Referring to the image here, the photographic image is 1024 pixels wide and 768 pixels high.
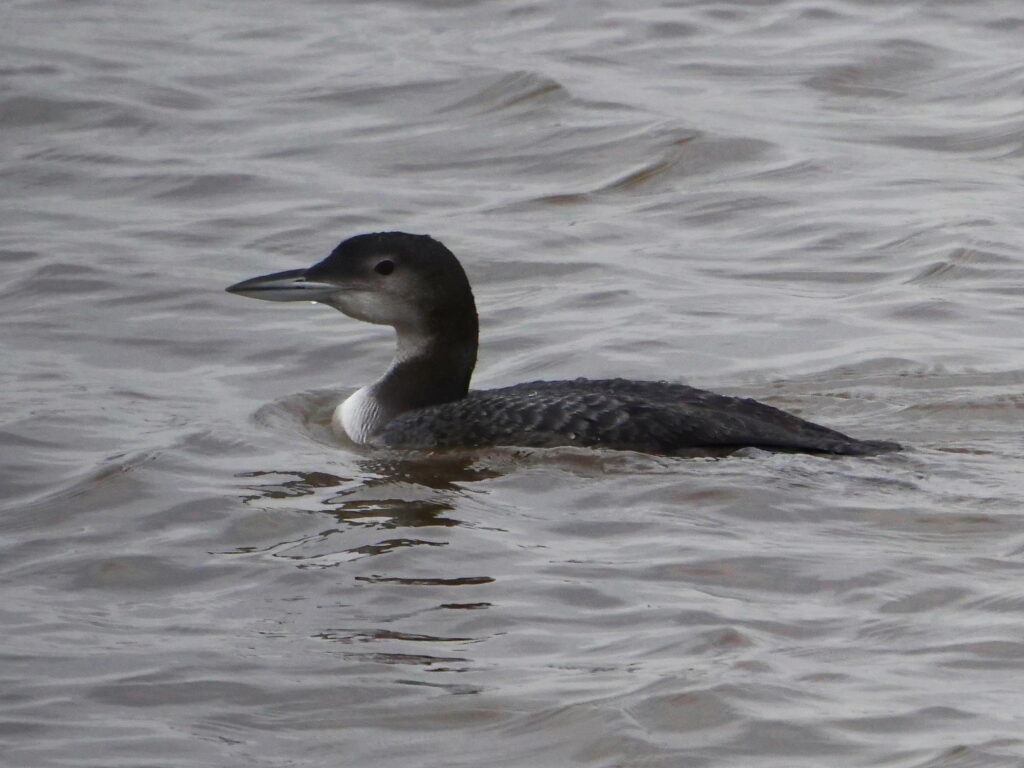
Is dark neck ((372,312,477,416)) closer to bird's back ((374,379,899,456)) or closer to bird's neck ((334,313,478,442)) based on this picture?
bird's neck ((334,313,478,442))

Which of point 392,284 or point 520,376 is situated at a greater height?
point 392,284

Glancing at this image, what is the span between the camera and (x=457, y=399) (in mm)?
7652

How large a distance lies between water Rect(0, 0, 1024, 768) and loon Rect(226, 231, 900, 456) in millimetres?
108

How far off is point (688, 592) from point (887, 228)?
5118 millimetres

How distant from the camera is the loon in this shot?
698 centimetres

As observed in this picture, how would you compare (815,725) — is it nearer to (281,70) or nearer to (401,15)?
(281,70)

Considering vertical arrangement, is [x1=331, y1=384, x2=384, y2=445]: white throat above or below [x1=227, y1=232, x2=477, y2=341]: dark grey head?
below

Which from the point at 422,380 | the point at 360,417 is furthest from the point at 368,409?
the point at 422,380

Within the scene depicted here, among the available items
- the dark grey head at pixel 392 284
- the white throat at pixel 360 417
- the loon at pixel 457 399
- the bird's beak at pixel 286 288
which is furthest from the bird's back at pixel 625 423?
the bird's beak at pixel 286 288

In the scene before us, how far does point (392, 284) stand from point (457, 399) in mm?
489

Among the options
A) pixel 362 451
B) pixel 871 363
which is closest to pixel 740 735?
pixel 362 451

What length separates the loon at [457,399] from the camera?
698cm

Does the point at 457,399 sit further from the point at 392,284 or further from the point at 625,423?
the point at 625,423

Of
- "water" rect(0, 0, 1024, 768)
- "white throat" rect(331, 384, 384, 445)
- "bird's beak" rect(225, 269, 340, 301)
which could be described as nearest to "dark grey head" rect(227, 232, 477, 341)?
"bird's beak" rect(225, 269, 340, 301)
